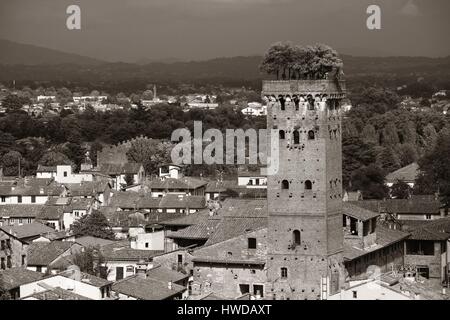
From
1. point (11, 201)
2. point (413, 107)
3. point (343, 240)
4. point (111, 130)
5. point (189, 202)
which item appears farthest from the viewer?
point (413, 107)

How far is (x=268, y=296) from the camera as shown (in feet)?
137

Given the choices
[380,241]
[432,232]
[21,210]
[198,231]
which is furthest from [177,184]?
[380,241]

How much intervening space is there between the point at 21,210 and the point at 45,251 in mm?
18201

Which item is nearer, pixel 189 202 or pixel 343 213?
pixel 343 213

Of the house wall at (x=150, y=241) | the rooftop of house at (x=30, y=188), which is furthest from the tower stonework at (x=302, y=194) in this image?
the rooftop of house at (x=30, y=188)

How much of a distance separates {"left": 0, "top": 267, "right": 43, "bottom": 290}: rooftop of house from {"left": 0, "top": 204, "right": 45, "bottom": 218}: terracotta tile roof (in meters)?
21.8

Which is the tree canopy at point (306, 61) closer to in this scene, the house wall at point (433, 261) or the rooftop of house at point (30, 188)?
the house wall at point (433, 261)

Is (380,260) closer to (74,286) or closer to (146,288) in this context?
(146,288)

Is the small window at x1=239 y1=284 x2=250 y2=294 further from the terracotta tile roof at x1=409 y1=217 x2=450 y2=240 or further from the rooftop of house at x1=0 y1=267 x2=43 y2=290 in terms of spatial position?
the terracotta tile roof at x1=409 y1=217 x2=450 y2=240

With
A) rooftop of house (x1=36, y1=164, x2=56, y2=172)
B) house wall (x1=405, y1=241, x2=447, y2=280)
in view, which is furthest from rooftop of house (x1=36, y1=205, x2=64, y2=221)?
house wall (x1=405, y1=241, x2=447, y2=280)
